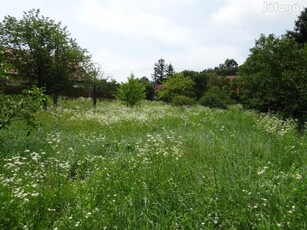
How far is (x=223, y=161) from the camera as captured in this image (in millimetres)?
5426

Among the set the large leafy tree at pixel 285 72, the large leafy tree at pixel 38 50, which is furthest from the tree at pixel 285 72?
the large leafy tree at pixel 38 50

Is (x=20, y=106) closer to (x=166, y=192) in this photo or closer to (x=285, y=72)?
(x=166, y=192)

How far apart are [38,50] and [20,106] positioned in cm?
1585

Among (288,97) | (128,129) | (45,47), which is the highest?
(45,47)

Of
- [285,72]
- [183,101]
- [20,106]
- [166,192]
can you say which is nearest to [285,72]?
[285,72]

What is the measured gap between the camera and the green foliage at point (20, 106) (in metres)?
7.07

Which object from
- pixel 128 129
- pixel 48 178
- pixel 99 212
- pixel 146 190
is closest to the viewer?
pixel 99 212

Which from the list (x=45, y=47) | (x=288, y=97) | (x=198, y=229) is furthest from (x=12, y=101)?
(x=45, y=47)

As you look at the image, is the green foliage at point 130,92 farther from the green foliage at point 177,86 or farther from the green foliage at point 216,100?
the green foliage at point 177,86

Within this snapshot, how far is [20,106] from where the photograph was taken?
23.4 feet

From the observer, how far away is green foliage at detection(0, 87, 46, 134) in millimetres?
7066

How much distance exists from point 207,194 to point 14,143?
225 inches

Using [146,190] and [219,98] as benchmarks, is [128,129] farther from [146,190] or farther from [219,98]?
[219,98]

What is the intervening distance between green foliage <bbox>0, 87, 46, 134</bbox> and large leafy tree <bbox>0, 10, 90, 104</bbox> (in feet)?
48.3
